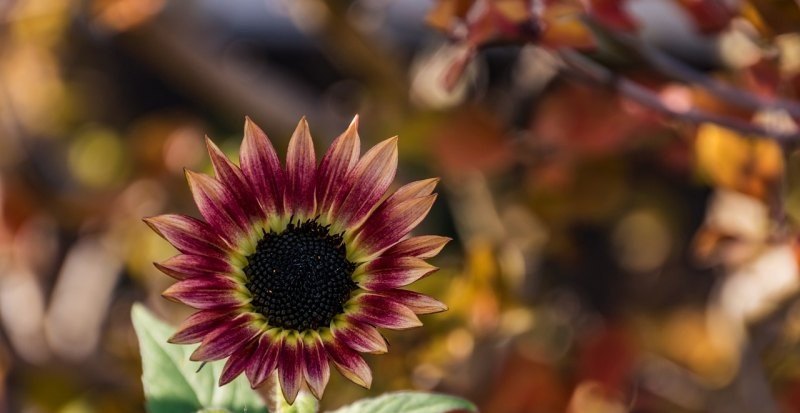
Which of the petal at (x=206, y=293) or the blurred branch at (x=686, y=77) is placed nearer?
the petal at (x=206, y=293)

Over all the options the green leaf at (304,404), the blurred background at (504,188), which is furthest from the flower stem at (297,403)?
the blurred background at (504,188)

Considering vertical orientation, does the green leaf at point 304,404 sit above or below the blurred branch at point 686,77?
below

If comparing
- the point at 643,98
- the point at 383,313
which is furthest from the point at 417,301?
the point at 643,98

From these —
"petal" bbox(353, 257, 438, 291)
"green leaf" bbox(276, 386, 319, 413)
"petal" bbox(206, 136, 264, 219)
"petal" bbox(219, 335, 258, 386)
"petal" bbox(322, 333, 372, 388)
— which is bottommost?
"green leaf" bbox(276, 386, 319, 413)

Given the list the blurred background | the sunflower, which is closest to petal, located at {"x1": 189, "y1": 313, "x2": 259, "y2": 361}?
the sunflower

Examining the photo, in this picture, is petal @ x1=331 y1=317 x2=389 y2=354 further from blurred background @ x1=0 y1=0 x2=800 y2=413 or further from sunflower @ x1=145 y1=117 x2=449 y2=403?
blurred background @ x1=0 y1=0 x2=800 y2=413

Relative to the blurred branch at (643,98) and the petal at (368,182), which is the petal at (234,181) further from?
the blurred branch at (643,98)

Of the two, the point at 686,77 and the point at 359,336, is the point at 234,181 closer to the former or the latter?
the point at 359,336

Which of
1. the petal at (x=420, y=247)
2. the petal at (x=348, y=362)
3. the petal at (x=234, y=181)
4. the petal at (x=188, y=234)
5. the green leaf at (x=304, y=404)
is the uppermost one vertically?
the petal at (x=234, y=181)
